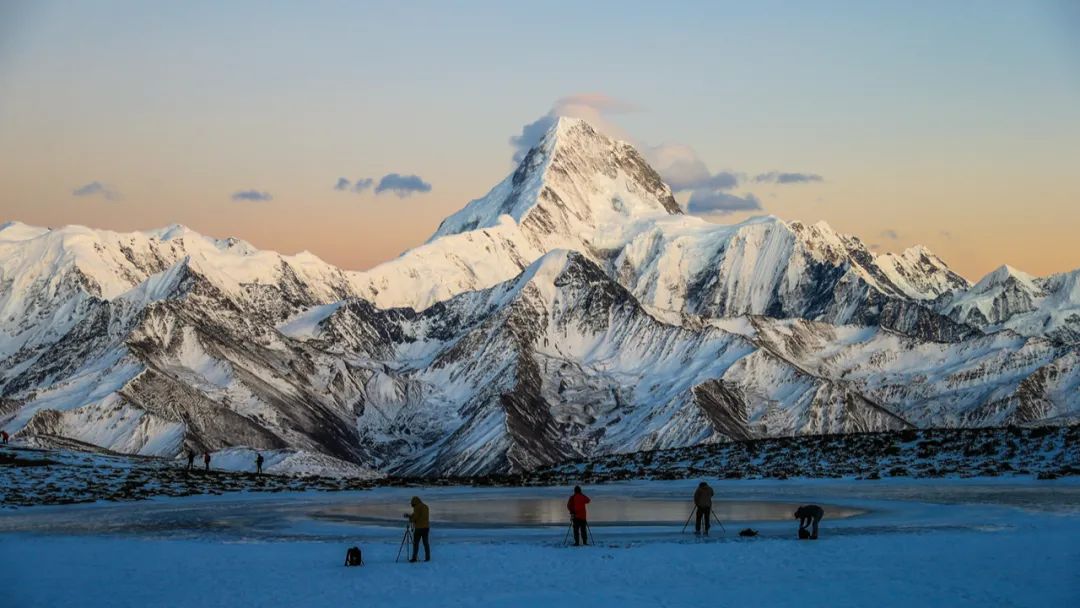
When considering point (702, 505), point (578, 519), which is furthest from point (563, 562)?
point (702, 505)

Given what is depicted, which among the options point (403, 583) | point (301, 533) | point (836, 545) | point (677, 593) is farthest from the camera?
point (301, 533)

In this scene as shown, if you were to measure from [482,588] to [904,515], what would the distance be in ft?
89.3

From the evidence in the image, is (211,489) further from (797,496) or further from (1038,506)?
(1038,506)

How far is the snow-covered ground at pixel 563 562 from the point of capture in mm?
46969

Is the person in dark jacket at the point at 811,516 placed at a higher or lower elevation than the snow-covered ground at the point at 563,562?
higher

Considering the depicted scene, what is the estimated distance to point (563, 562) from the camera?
5419 cm

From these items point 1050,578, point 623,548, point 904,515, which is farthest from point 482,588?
point 904,515

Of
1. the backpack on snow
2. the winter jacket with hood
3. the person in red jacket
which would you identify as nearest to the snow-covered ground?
the backpack on snow

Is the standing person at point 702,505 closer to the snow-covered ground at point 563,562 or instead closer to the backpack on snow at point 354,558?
the snow-covered ground at point 563,562

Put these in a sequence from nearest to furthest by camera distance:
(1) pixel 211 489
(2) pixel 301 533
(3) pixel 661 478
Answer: (2) pixel 301 533, (1) pixel 211 489, (3) pixel 661 478

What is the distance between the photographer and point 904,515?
68.9 metres

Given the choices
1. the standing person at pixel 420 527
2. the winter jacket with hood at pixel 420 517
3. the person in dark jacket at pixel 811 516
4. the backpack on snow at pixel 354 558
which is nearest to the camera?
the backpack on snow at pixel 354 558

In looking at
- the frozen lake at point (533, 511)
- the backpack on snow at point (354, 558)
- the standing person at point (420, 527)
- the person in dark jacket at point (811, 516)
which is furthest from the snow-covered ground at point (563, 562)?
the standing person at point (420, 527)

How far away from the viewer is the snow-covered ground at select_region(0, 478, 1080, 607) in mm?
46969
